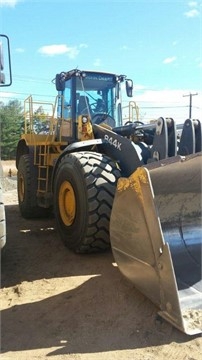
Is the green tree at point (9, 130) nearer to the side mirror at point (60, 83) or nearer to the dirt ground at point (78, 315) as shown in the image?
the side mirror at point (60, 83)

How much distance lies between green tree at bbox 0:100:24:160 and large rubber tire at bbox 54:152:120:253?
113 ft

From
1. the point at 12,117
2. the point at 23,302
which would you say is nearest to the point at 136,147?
the point at 23,302

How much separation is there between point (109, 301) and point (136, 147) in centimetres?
169

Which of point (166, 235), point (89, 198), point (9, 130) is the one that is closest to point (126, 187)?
point (166, 235)

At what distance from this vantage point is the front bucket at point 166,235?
3.00m

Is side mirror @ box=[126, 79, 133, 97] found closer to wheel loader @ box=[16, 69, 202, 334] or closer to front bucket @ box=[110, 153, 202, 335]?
wheel loader @ box=[16, 69, 202, 334]

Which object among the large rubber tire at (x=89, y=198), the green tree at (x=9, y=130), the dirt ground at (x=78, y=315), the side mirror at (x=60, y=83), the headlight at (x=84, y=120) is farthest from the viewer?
the green tree at (x=9, y=130)

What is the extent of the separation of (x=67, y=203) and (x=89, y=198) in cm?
72

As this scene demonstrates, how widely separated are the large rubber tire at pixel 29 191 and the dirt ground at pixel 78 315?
7.62 feet

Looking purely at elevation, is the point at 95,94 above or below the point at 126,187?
above

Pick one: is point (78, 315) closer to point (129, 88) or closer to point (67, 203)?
point (67, 203)

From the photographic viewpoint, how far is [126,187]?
337cm

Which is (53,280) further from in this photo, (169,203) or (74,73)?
(74,73)

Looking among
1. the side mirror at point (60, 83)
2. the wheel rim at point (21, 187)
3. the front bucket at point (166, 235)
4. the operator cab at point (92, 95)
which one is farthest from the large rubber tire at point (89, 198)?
the wheel rim at point (21, 187)
